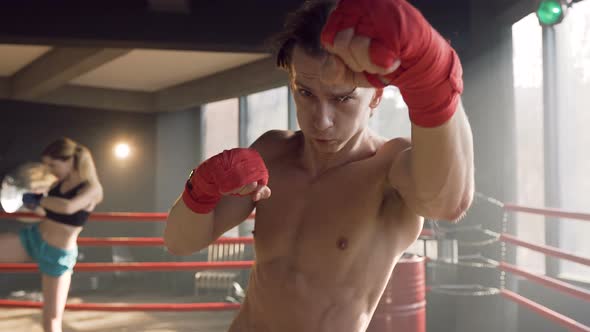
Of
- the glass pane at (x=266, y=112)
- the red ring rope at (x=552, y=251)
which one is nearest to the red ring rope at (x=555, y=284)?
the red ring rope at (x=552, y=251)

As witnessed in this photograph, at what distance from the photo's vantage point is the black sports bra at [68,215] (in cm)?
324

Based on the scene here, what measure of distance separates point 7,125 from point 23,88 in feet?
2.34

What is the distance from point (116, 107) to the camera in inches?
336

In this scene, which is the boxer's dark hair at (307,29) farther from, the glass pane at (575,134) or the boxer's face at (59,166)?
the glass pane at (575,134)

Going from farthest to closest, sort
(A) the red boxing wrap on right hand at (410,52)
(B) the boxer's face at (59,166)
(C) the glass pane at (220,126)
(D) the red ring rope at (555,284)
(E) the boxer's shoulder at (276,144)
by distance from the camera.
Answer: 1. (C) the glass pane at (220,126)
2. (B) the boxer's face at (59,166)
3. (D) the red ring rope at (555,284)
4. (E) the boxer's shoulder at (276,144)
5. (A) the red boxing wrap on right hand at (410,52)

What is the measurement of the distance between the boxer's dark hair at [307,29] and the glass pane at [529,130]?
130 inches

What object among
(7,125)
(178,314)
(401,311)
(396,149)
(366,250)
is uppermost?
(7,125)

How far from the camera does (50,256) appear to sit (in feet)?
10.3

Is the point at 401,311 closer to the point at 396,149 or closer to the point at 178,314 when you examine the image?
the point at 396,149

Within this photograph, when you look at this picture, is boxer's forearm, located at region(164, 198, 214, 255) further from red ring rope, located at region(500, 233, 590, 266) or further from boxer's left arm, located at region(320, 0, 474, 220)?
red ring rope, located at region(500, 233, 590, 266)

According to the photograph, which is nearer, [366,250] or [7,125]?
[366,250]

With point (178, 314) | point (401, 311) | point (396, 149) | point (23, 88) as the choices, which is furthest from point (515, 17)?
point (23, 88)

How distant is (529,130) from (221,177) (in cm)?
385

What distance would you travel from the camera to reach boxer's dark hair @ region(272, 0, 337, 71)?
102 centimetres
